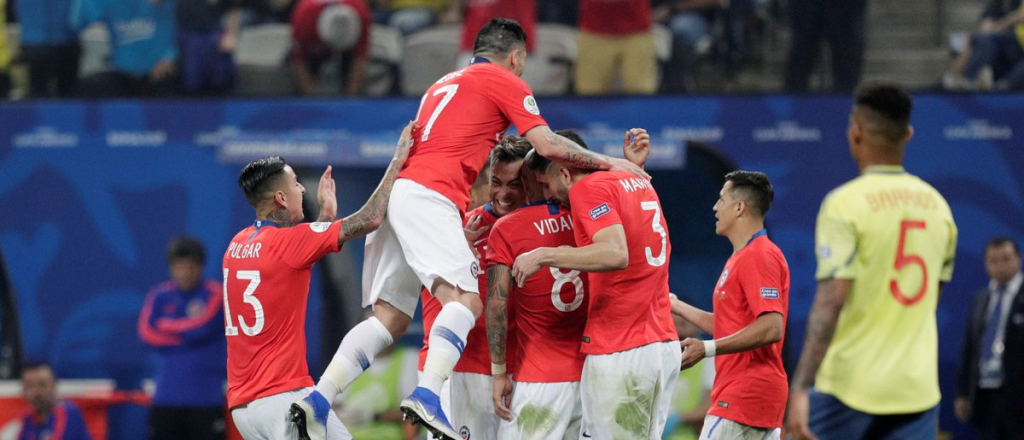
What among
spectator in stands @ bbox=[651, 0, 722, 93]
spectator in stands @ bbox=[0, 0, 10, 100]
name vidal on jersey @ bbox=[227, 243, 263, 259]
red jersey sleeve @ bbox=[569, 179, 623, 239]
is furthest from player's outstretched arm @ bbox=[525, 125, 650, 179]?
spectator in stands @ bbox=[0, 0, 10, 100]

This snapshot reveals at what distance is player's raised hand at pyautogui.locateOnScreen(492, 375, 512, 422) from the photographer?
6.29 metres

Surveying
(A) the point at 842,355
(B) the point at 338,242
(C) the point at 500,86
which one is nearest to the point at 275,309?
(B) the point at 338,242

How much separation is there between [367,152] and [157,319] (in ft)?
8.09

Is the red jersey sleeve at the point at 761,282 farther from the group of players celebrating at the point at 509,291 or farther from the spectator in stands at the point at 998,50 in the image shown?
the spectator in stands at the point at 998,50

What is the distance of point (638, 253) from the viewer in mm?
6113

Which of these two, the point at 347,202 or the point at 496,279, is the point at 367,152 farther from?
the point at 496,279

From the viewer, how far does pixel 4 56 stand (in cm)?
1237

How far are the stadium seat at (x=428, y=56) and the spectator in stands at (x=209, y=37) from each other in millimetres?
1725

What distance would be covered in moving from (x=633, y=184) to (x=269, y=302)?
1912 mm

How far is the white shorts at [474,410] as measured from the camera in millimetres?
6555

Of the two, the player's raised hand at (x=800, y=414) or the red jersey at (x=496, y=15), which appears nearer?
the player's raised hand at (x=800, y=414)

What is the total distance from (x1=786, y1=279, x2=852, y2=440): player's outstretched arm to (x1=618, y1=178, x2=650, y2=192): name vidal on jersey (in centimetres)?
127

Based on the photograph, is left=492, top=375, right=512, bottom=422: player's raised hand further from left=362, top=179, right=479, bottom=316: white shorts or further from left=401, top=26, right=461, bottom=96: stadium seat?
left=401, top=26, right=461, bottom=96: stadium seat

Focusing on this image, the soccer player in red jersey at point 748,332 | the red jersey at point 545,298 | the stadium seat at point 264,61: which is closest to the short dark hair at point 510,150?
the red jersey at point 545,298
